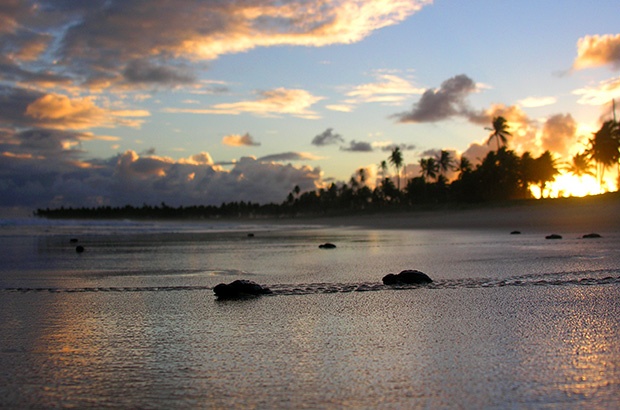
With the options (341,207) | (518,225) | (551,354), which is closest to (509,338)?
(551,354)

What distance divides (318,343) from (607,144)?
272ft

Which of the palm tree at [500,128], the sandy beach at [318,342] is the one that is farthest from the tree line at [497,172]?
the sandy beach at [318,342]

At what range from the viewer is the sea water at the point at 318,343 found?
4.45 metres

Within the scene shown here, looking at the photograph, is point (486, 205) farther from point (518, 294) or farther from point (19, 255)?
point (518, 294)

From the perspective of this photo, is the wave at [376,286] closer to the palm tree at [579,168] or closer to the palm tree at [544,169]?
the palm tree at [544,169]

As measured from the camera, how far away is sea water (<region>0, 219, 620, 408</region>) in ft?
14.6

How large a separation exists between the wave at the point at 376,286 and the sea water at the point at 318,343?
39 millimetres

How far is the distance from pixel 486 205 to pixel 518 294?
220 ft

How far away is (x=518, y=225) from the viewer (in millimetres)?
45188

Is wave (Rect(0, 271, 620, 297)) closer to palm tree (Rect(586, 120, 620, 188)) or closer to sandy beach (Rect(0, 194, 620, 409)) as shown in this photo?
sandy beach (Rect(0, 194, 620, 409))

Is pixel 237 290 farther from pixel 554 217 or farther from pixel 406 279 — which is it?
pixel 554 217

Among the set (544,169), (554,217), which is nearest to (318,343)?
(554,217)

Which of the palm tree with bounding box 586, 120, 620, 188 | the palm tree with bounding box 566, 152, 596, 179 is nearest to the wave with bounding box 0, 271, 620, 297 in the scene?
the palm tree with bounding box 586, 120, 620, 188

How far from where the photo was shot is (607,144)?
78250mm
